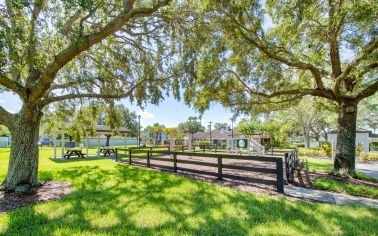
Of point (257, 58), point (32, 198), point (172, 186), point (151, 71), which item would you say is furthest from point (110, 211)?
point (257, 58)

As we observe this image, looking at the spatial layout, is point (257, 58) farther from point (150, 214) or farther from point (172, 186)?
point (150, 214)

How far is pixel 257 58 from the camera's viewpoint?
9.09m

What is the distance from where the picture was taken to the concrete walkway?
16.3 ft

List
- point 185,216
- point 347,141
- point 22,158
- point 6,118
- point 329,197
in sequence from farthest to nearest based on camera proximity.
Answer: point 347,141
point 6,118
point 22,158
point 329,197
point 185,216

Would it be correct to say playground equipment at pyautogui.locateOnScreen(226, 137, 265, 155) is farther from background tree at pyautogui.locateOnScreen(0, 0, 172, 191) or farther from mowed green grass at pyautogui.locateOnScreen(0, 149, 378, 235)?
mowed green grass at pyautogui.locateOnScreen(0, 149, 378, 235)

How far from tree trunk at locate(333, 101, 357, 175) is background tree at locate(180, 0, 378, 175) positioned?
0.03 meters

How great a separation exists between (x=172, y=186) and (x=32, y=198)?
3.77 m

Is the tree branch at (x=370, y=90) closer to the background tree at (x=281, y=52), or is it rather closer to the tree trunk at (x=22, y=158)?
the background tree at (x=281, y=52)

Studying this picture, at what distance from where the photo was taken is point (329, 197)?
539 centimetres

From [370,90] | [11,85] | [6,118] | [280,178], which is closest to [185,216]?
[280,178]

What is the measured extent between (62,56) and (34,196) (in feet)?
12.9

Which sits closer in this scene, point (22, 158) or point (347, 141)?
point (22, 158)

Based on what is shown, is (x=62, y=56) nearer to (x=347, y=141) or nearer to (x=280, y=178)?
(x=280, y=178)

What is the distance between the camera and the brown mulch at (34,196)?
16.4 feet
